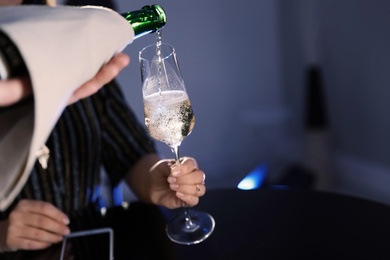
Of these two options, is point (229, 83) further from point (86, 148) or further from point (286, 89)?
point (86, 148)

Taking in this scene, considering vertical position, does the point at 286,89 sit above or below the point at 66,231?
below

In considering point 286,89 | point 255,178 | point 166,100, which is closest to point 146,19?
point 166,100

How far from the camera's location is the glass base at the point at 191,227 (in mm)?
726

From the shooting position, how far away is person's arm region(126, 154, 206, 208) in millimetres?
741

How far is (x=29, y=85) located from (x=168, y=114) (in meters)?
0.32

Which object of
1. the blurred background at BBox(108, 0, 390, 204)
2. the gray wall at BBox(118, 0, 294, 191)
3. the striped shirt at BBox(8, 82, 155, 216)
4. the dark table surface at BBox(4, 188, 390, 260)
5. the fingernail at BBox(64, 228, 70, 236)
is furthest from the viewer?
the gray wall at BBox(118, 0, 294, 191)

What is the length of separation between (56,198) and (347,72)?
62.6 inches

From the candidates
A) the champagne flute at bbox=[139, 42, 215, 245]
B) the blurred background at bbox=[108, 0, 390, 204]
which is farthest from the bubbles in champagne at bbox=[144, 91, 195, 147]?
the blurred background at bbox=[108, 0, 390, 204]

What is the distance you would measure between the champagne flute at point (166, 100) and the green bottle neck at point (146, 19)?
1.4 inches

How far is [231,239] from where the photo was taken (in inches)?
27.7

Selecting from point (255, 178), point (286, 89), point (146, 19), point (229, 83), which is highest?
point (146, 19)

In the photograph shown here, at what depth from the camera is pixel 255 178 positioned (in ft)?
7.07

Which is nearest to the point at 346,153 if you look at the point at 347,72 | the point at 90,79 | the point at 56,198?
the point at 347,72

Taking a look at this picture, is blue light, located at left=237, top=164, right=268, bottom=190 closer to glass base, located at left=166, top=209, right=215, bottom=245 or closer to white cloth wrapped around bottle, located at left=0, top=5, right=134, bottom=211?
glass base, located at left=166, top=209, right=215, bottom=245
